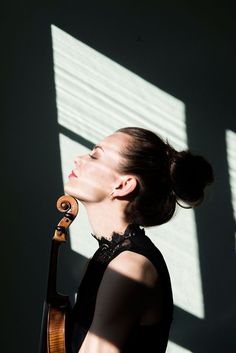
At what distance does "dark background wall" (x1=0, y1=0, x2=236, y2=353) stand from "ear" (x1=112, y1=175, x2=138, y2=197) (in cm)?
113

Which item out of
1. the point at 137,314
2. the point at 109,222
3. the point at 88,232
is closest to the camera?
the point at 137,314

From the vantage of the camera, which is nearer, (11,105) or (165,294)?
(165,294)

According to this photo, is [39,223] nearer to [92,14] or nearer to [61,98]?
[61,98]

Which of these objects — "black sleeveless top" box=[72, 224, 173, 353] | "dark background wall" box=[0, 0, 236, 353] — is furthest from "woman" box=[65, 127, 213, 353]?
"dark background wall" box=[0, 0, 236, 353]

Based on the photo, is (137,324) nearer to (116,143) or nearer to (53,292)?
(53,292)

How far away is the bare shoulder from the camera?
3.48 feet

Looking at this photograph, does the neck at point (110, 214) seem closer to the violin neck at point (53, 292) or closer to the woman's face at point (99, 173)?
the woman's face at point (99, 173)

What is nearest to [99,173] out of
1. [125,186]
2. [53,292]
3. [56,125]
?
[125,186]

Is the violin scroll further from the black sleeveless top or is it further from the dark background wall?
the dark background wall

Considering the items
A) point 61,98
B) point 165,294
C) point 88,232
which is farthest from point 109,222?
point 61,98

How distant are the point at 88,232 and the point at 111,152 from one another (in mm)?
1091

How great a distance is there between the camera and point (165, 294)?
116 cm

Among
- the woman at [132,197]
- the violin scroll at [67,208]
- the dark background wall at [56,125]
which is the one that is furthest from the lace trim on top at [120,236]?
the dark background wall at [56,125]

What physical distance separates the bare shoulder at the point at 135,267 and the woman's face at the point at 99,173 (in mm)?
195
